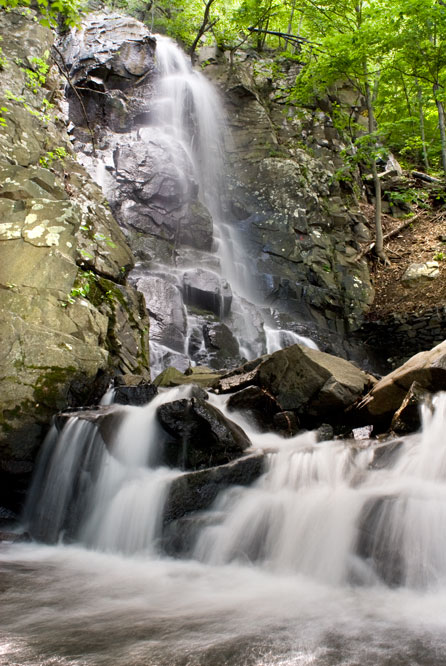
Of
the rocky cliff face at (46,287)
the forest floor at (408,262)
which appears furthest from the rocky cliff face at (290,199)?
the rocky cliff face at (46,287)

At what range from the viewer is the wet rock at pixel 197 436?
4992 millimetres

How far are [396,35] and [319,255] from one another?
Answer: 20.7 feet

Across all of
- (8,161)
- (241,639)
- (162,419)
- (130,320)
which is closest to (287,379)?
(162,419)

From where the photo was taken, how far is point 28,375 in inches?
205

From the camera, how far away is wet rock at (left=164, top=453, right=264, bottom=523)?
4.36 meters

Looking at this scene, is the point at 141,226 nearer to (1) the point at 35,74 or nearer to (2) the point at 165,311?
(2) the point at 165,311

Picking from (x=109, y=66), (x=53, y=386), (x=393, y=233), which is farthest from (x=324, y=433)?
(x=109, y=66)

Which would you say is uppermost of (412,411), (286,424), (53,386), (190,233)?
(190,233)

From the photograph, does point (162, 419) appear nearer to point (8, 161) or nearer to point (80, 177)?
point (8, 161)

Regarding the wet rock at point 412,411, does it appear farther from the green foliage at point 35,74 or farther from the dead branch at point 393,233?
the dead branch at point 393,233

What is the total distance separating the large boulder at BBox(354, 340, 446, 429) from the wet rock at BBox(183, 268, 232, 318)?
623 centimetres

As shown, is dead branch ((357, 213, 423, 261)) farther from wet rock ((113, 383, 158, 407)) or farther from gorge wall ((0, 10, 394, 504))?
wet rock ((113, 383, 158, 407))

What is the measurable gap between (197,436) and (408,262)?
12163 millimetres

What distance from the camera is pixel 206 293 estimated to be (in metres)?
11.4
